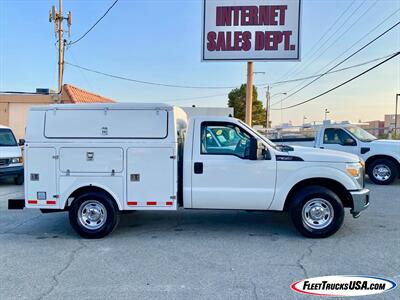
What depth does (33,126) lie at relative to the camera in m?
5.35

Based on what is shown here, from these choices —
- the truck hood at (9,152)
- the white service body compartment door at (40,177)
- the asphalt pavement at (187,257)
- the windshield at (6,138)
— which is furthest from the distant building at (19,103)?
the white service body compartment door at (40,177)

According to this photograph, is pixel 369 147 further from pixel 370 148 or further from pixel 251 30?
pixel 251 30

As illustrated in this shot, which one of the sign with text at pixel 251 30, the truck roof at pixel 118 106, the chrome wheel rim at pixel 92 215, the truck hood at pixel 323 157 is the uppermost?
the sign with text at pixel 251 30

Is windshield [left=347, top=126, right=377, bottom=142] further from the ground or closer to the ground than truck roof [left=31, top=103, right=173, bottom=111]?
closer to the ground

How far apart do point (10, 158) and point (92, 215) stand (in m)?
6.97

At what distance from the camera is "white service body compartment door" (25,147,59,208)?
5.34 meters

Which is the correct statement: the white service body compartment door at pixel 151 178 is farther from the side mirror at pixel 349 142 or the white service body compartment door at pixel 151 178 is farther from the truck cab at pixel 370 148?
the side mirror at pixel 349 142

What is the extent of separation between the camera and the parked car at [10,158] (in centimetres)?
1060

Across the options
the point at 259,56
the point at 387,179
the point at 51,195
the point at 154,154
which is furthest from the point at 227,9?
the point at 51,195

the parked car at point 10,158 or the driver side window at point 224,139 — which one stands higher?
the driver side window at point 224,139

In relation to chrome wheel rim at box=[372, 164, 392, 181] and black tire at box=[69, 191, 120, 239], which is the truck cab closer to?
chrome wheel rim at box=[372, 164, 392, 181]

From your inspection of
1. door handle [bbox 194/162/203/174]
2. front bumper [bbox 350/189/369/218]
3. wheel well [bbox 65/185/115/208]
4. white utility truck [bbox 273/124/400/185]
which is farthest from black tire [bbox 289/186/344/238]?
white utility truck [bbox 273/124/400/185]

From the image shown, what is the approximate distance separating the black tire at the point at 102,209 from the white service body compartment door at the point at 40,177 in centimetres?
35

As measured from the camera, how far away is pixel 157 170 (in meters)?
5.32
